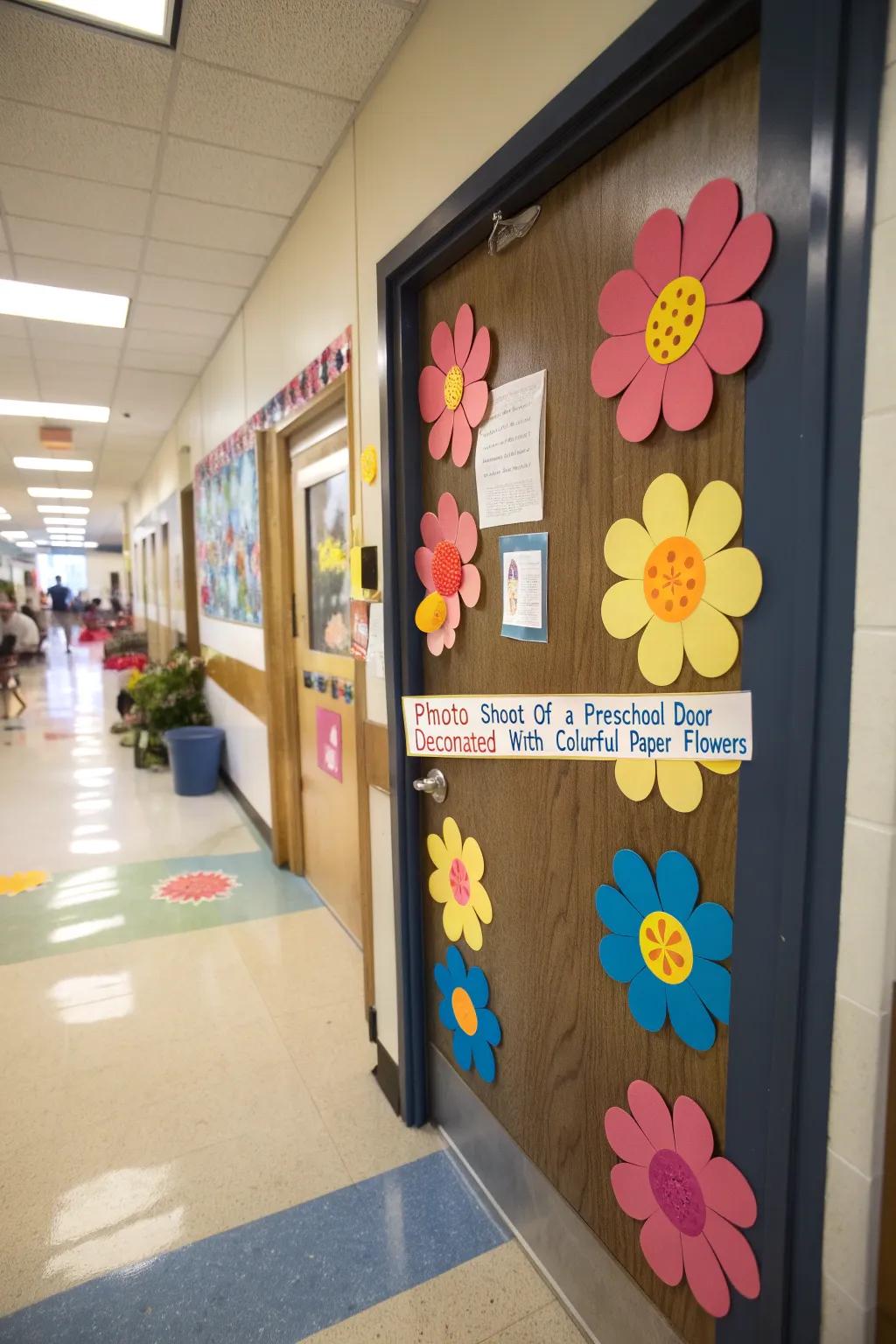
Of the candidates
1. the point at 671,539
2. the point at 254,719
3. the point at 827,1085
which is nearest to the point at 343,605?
the point at 254,719

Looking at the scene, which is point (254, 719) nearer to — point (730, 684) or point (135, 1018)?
point (135, 1018)

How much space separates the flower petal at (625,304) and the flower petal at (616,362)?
11 millimetres

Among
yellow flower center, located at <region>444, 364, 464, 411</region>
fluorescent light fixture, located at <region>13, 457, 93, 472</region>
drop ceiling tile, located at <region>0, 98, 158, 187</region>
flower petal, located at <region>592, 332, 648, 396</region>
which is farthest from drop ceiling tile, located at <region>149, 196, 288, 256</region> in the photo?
fluorescent light fixture, located at <region>13, 457, 93, 472</region>

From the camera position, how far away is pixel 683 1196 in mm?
1215

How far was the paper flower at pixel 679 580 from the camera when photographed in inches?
41.7

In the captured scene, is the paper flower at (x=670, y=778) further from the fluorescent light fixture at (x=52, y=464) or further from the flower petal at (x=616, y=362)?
the fluorescent light fixture at (x=52, y=464)

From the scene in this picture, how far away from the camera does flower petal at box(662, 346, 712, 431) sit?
3.55 feet

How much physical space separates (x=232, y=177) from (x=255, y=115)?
38cm

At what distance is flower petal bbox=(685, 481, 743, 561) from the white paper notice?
1.33 feet

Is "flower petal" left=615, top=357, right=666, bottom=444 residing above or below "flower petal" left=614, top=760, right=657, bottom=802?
above

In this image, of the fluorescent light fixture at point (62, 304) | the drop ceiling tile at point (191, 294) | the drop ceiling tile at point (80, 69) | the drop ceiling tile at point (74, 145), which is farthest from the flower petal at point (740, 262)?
the fluorescent light fixture at point (62, 304)

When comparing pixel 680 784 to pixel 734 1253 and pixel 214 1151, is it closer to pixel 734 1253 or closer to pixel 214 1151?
pixel 734 1253

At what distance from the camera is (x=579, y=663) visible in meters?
1.40

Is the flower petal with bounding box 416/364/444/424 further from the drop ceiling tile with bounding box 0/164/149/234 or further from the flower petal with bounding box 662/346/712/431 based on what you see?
the drop ceiling tile with bounding box 0/164/149/234
